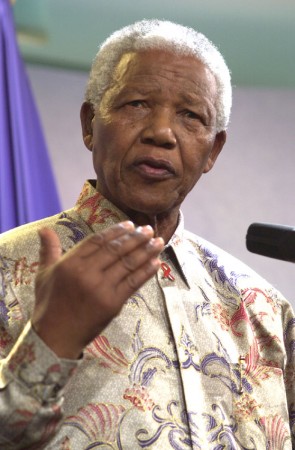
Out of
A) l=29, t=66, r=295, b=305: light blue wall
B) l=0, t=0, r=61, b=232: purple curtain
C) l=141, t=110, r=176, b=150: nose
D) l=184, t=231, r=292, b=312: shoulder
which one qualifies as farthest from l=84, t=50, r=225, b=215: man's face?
l=29, t=66, r=295, b=305: light blue wall

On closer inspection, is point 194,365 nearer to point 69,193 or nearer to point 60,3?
point 69,193

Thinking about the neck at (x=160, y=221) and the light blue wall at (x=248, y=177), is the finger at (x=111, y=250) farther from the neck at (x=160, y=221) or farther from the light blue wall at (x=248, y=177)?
the light blue wall at (x=248, y=177)

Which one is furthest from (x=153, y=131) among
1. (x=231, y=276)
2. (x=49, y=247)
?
(x=49, y=247)

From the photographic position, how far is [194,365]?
2.02 m

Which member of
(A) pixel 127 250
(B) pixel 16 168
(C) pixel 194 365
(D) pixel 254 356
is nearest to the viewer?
(A) pixel 127 250

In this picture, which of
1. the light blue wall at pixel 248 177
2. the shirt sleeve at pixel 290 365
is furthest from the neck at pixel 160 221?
the light blue wall at pixel 248 177

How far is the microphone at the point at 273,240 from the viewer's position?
1667 millimetres

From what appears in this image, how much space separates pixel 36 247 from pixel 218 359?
442mm

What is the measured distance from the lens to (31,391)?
1615mm

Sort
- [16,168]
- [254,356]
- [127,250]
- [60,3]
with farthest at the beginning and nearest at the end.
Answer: [60,3], [16,168], [254,356], [127,250]

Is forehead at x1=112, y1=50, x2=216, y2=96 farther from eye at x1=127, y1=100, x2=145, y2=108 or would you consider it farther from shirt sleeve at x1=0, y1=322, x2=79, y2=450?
shirt sleeve at x1=0, y1=322, x2=79, y2=450

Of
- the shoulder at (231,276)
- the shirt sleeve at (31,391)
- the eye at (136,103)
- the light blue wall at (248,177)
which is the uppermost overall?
the eye at (136,103)

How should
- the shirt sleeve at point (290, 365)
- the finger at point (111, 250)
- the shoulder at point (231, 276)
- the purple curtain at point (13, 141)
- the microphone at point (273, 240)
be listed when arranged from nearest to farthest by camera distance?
the finger at point (111, 250) → the microphone at point (273, 240) → the shirt sleeve at point (290, 365) → the shoulder at point (231, 276) → the purple curtain at point (13, 141)

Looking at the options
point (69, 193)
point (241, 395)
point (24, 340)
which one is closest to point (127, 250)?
point (24, 340)
